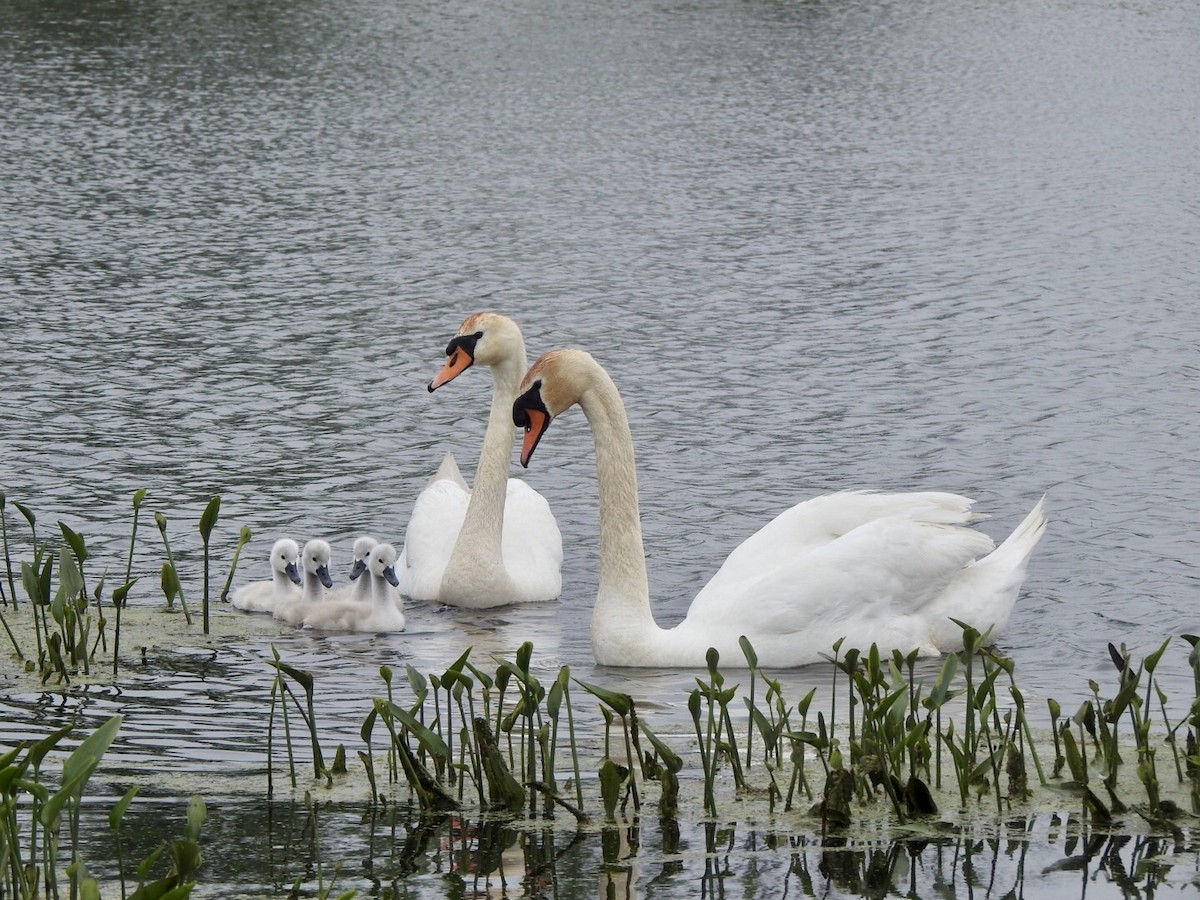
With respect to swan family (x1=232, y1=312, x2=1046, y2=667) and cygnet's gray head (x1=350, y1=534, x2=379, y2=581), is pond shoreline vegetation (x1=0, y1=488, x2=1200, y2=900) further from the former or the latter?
cygnet's gray head (x1=350, y1=534, x2=379, y2=581)

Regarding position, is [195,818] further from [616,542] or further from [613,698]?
[616,542]

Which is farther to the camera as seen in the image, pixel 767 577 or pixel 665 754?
pixel 767 577

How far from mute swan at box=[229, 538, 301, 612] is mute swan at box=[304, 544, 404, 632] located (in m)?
0.20

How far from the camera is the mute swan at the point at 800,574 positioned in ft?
25.0

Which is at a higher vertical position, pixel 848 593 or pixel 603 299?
pixel 603 299

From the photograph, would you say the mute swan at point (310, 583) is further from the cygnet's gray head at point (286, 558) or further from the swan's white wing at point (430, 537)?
the swan's white wing at point (430, 537)

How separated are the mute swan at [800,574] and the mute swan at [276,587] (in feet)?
4.16

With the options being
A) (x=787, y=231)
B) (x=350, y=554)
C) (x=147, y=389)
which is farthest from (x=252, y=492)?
(x=787, y=231)

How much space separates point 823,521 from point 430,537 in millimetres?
2339

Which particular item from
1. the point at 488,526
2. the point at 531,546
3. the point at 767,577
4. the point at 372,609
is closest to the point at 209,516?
the point at 372,609

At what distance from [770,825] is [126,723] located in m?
2.46

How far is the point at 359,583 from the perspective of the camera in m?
8.30

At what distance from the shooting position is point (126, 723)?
669 cm

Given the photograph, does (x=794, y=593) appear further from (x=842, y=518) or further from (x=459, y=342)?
(x=459, y=342)
